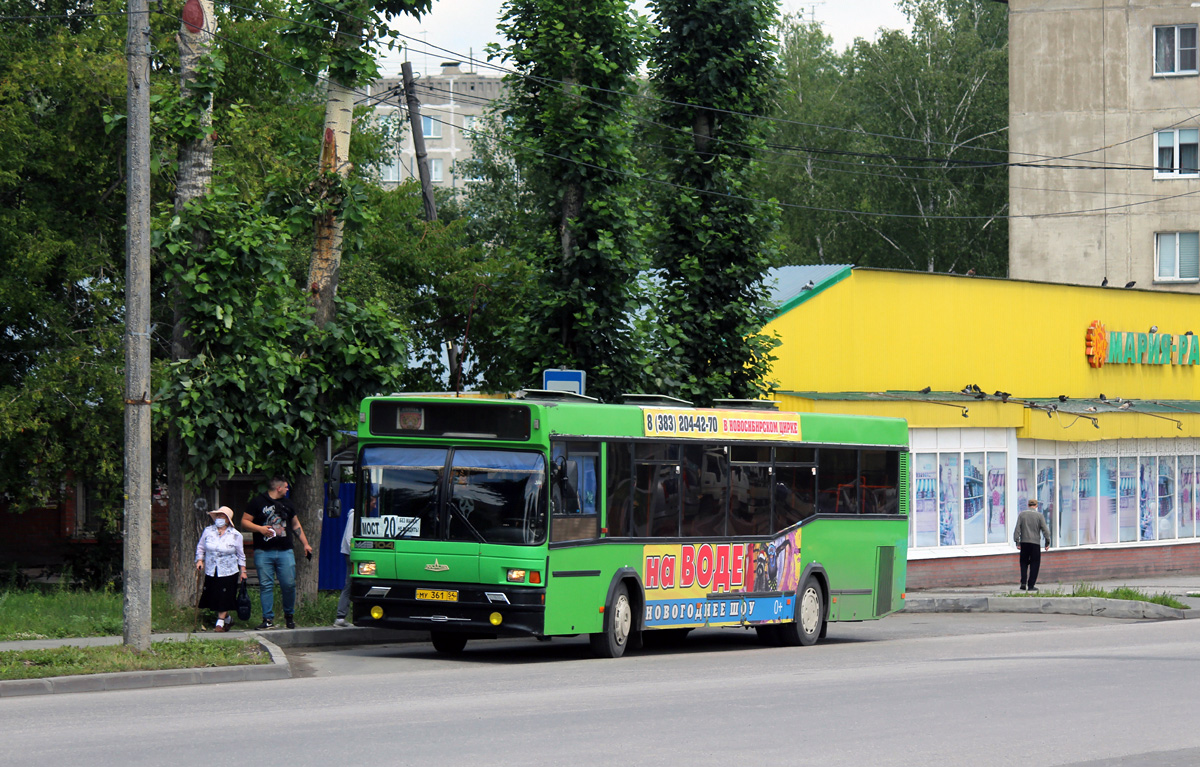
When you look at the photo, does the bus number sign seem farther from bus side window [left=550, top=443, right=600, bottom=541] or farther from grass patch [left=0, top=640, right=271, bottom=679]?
grass patch [left=0, top=640, right=271, bottom=679]

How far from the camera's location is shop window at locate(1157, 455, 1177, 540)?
36.8 m

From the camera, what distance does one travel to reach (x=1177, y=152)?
155 ft

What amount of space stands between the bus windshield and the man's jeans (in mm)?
1953

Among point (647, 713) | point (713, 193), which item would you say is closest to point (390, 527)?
point (647, 713)

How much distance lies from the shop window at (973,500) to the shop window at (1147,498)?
6567mm

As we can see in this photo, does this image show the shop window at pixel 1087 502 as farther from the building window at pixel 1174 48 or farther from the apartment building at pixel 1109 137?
the building window at pixel 1174 48

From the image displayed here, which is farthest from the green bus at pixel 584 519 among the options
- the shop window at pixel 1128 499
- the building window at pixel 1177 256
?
the building window at pixel 1177 256

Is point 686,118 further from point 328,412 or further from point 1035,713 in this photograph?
point 1035,713

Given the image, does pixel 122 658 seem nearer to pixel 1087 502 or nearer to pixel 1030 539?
pixel 1030 539

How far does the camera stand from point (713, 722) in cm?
1142

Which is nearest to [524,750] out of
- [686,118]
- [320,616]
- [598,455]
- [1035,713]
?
[1035,713]

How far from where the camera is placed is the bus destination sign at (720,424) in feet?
58.4

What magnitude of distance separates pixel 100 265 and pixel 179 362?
7.24 metres

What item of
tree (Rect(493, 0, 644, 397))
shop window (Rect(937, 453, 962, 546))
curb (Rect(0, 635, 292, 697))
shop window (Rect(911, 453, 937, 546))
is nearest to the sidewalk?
shop window (Rect(911, 453, 937, 546))
